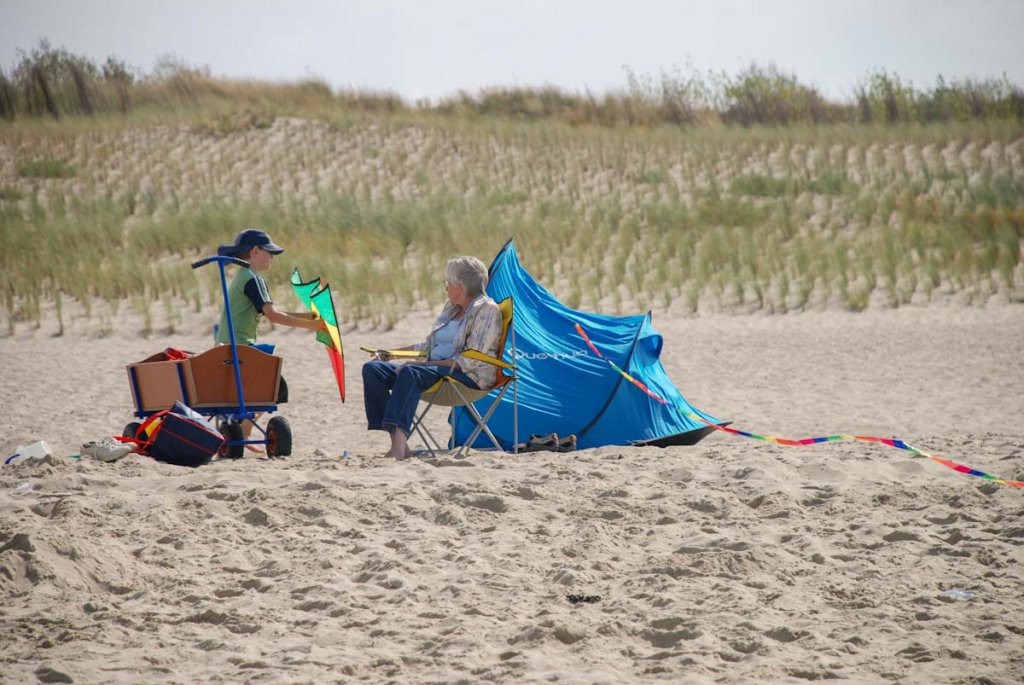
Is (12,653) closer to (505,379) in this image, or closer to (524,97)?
(505,379)

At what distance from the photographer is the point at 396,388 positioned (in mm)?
5832

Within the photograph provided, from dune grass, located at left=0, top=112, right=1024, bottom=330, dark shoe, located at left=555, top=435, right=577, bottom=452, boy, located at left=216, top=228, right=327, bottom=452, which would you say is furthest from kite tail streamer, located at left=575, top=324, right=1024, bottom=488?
dune grass, located at left=0, top=112, right=1024, bottom=330

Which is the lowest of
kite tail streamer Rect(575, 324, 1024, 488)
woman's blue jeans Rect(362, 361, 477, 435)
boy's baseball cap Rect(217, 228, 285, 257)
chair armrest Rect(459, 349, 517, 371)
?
kite tail streamer Rect(575, 324, 1024, 488)

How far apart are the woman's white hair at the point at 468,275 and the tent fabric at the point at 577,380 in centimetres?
87

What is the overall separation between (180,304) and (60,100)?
45.5ft

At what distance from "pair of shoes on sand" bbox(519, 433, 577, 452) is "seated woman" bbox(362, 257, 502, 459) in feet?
2.31

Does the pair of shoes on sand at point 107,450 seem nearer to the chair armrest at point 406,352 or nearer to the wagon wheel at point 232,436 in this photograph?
the wagon wheel at point 232,436

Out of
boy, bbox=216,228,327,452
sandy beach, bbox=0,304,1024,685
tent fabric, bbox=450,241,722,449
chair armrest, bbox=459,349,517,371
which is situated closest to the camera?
sandy beach, bbox=0,304,1024,685

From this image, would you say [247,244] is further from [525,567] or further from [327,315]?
[525,567]

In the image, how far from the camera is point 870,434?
26.1ft

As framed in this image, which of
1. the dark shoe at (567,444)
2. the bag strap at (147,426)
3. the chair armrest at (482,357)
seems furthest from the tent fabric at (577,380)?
the bag strap at (147,426)

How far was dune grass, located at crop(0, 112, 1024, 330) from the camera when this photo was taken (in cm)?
1351

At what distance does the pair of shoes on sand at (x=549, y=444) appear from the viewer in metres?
6.53

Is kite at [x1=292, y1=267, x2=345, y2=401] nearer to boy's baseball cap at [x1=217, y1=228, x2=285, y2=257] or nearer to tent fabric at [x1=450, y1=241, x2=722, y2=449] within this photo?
boy's baseball cap at [x1=217, y1=228, x2=285, y2=257]
